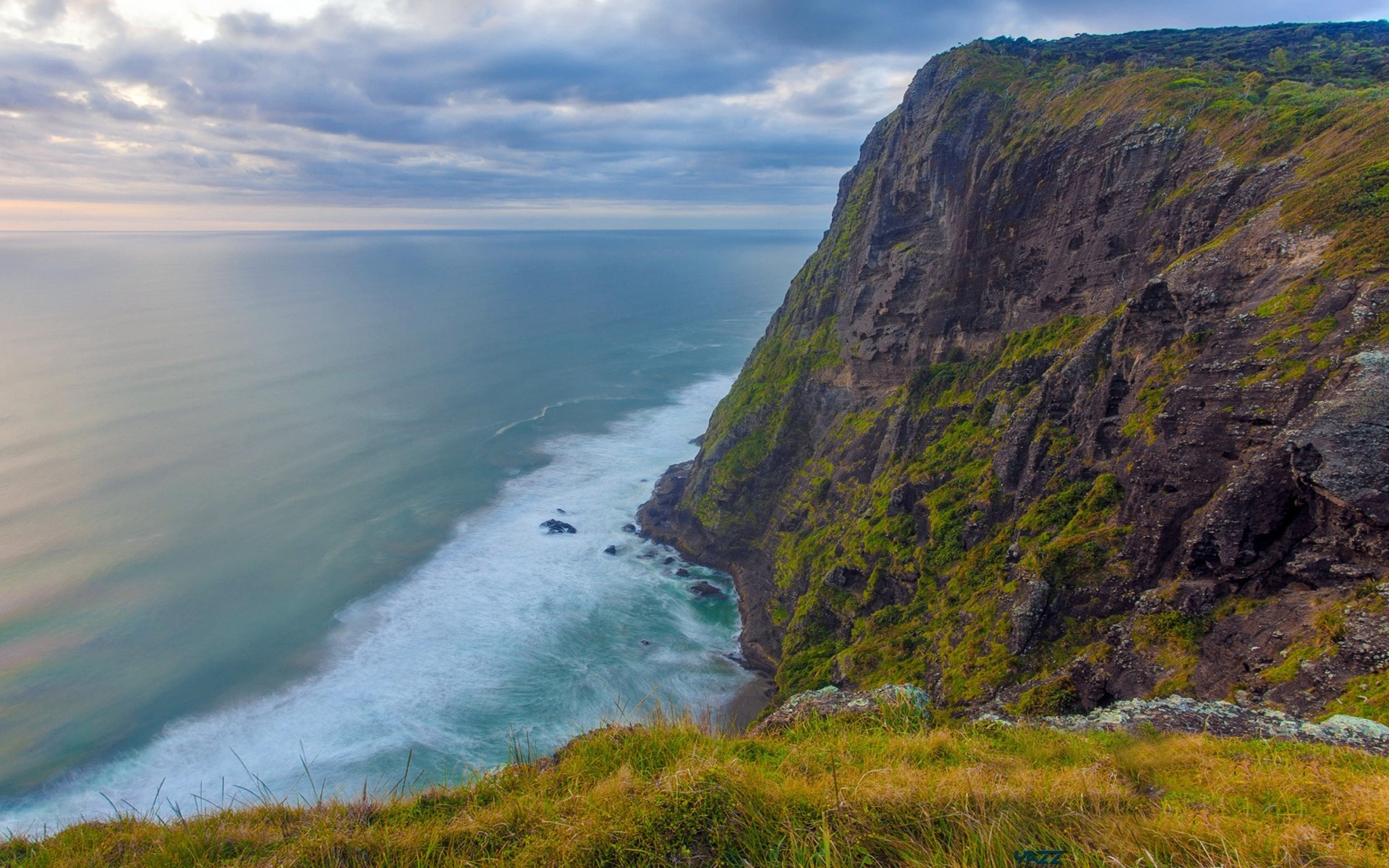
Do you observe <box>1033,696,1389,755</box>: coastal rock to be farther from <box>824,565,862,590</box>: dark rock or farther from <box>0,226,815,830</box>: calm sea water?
<box>824,565,862,590</box>: dark rock

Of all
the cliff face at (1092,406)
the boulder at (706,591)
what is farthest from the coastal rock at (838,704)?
the boulder at (706,591)

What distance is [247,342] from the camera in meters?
109

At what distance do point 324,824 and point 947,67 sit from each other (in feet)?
160

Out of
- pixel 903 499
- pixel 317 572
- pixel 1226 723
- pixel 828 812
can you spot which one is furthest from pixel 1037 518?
pixel 317 572

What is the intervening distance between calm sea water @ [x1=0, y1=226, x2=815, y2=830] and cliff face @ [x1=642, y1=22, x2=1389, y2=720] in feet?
34.6

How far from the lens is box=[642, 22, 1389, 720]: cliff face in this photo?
49.9 ft

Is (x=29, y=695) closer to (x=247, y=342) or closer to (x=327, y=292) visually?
(x=247, y=342)

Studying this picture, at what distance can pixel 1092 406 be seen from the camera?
22938 millimetres

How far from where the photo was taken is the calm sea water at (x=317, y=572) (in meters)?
32.0

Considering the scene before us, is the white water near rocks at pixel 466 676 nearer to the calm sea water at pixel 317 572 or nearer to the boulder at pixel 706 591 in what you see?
the calm sea water at pixel 317 572

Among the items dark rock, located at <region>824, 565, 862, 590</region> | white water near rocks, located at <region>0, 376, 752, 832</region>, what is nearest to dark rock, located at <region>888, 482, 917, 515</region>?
dark rock, located at <region>824, 565, 862, 590</region>

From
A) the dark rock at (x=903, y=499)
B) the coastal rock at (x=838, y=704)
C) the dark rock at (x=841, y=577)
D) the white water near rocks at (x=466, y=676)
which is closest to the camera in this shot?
the coastal rock at (x=838, y=704)

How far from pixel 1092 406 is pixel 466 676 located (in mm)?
32346

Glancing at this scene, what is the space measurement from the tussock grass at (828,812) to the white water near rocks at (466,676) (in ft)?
48.5
